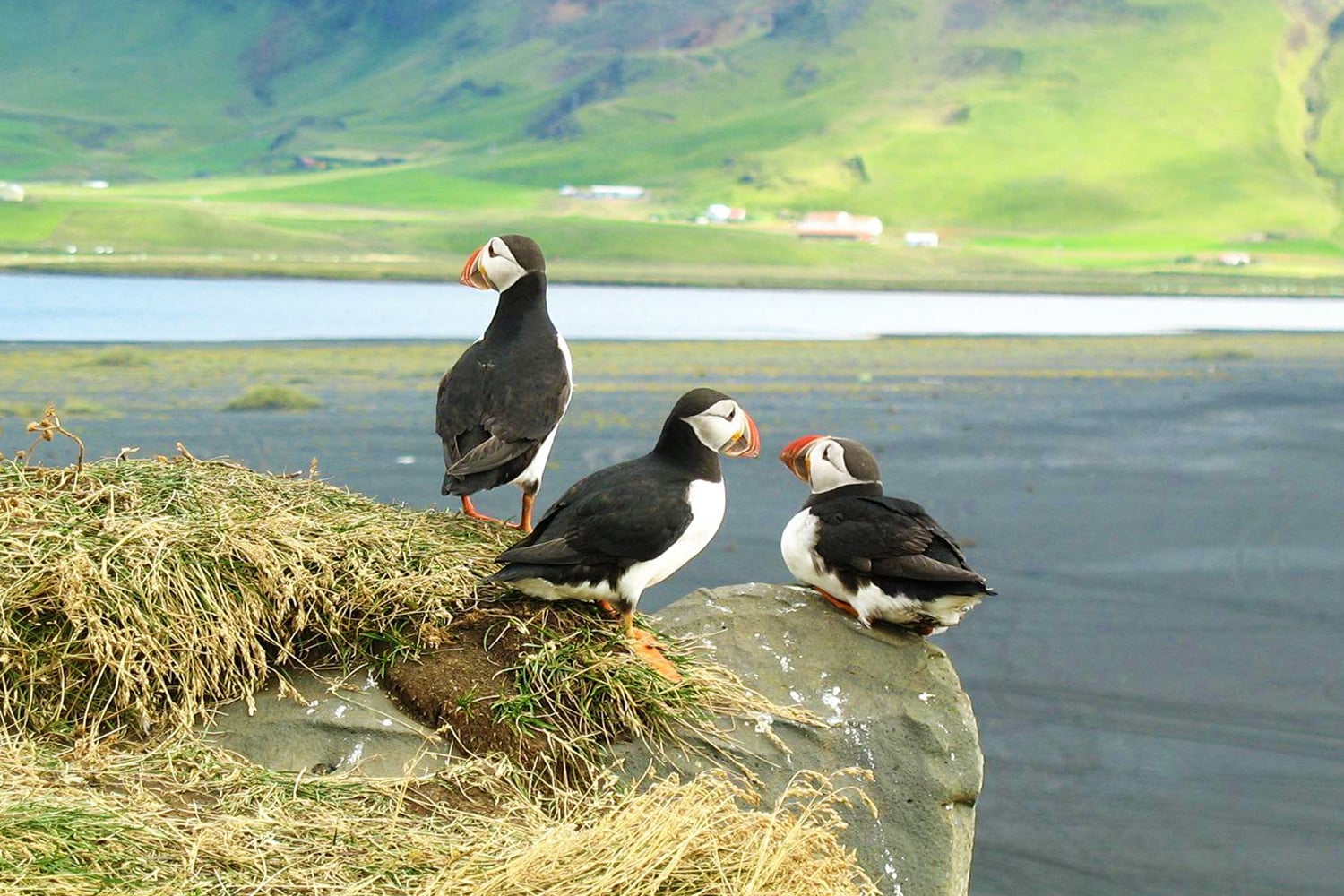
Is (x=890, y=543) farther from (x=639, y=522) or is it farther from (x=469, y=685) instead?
(x=469, y=685)

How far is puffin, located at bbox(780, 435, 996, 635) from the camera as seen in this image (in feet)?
25.0

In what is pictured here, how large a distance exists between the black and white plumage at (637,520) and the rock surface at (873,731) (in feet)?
2.33

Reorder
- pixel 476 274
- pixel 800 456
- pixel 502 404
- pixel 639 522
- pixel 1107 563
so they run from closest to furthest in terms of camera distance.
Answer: pixel 639 522 → pixel 502 404 → pixel 800 456 → pixel 476 274 → pixel 1107 563

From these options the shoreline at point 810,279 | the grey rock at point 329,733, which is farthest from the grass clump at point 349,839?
the shoreline at point 810,279

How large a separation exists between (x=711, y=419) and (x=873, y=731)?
5.77 feet

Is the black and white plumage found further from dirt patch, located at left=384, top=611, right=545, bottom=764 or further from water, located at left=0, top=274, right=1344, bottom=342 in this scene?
water, located at left=0, top=274, right=1344, bottom=342

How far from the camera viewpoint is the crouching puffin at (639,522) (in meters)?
Result: 7.06

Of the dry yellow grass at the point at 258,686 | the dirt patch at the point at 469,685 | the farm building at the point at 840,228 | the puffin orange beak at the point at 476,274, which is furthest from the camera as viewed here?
the farm building at the point at 840,228

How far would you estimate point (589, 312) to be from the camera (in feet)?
194

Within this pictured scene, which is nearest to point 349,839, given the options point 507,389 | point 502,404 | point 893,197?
point 502,404

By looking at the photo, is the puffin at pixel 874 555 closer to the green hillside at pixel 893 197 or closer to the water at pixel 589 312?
the water at pixel 589 312

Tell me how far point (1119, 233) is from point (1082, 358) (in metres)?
109

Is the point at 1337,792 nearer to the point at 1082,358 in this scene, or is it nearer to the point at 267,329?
the point at 1082,358

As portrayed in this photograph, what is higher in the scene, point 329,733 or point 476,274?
point 476,274
